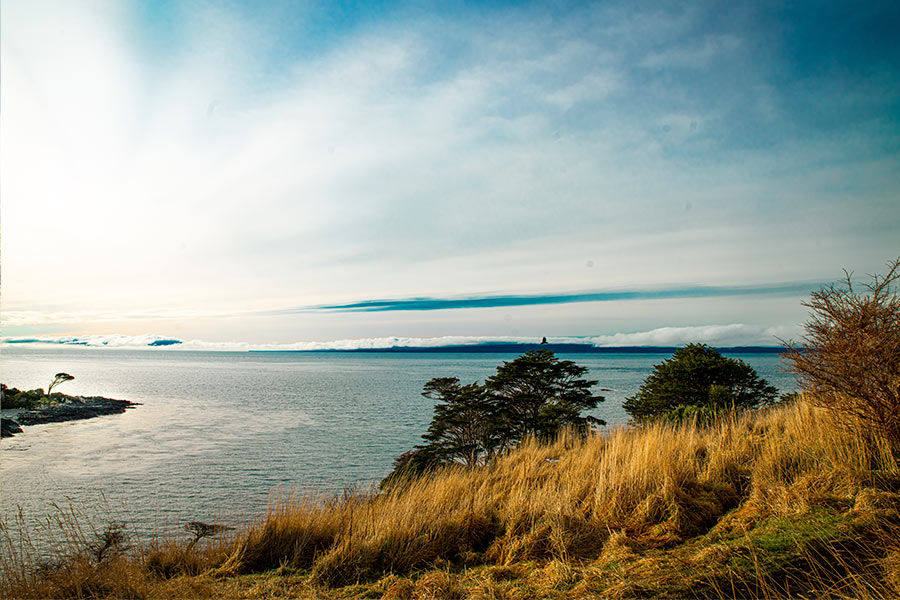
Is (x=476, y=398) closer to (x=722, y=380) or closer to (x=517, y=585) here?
(x=722, y=380)

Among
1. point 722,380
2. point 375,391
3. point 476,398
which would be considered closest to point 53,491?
point 476,398

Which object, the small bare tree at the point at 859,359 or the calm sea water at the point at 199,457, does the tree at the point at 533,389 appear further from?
the small bare tree at the point at 859,359

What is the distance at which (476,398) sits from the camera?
67.1ft

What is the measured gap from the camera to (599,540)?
213 inches

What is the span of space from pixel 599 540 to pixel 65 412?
51.4 metres

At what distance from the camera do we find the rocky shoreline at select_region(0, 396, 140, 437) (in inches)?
1394

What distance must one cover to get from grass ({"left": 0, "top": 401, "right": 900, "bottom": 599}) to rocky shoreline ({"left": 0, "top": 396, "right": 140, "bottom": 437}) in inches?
1551

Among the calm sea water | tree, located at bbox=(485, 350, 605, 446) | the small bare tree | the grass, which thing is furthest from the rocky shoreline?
the small bare tree

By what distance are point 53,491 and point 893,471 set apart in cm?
2817

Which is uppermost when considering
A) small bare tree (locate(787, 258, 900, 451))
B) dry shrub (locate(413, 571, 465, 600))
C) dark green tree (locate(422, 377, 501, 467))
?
small bare tree (locate(787, 258, 900, 451))

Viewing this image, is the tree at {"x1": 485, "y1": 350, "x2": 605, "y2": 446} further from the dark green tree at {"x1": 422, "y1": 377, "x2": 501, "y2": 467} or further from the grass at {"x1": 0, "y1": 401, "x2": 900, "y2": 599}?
the grass at {"x1": 0, "y1": 401, "x2": 900, "y2": 599}

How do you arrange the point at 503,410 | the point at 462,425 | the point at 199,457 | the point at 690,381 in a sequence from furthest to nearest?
the point at 199,457, the point at 690,381, the point at 503,410, the point at 462,425

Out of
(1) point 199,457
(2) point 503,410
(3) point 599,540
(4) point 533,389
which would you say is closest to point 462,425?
(2) point 503,410

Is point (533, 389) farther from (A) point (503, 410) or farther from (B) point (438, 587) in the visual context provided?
(B) point (438, 587)
